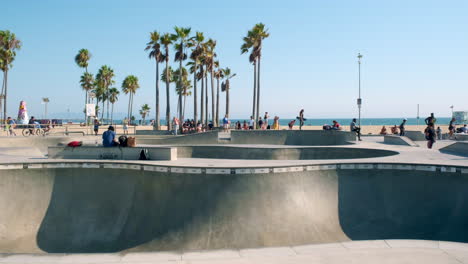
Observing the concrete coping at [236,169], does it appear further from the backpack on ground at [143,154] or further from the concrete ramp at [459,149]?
the concrete ramp at [459,149]

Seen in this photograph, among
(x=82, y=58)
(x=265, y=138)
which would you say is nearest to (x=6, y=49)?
(x=82, y=58)

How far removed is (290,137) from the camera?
83.0ft

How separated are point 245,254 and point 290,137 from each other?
19.5 metres

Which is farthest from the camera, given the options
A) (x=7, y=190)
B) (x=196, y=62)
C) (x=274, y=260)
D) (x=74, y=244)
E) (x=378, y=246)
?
(x=196, y=62)

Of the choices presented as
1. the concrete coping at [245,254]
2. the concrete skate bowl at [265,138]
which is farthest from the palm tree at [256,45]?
the concrete coping at [245,254]

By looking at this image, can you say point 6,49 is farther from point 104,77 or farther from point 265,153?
point 265,153

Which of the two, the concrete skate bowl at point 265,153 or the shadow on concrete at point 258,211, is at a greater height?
the concrete skate bowl at point 265,153

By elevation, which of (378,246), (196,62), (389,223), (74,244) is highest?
(196,62)

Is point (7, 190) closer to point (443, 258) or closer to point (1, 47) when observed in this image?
point (443, 258)

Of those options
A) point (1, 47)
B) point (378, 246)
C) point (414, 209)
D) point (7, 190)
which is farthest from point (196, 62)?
point (378, 246)

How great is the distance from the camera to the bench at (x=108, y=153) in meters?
15.3

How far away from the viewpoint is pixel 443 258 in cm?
602

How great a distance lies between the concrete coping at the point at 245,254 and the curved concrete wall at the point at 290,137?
59.2 feet

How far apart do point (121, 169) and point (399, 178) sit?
30.4ft
